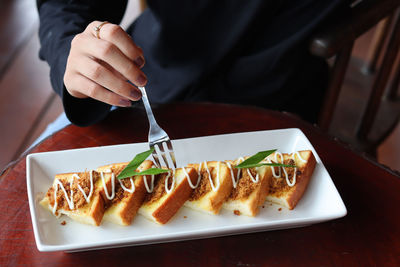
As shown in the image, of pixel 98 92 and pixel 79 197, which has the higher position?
pixel 98 92

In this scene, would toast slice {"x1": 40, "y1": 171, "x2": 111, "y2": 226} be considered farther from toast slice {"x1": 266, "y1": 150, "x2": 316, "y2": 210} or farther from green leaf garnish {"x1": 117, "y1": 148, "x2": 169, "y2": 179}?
toast slice {"x1": 266, "y1": 150, "x2": 316, "y2": 210}

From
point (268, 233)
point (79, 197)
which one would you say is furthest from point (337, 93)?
point (79, 197)

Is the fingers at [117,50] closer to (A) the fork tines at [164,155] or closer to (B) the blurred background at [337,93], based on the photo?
(A) the fork tines at [164,155]

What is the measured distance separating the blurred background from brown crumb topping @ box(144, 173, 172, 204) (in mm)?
581

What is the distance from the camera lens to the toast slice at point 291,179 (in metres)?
0.79

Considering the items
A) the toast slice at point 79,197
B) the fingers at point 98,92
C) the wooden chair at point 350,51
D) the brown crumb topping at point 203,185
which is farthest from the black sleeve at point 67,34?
the wooden chair at point 350,51

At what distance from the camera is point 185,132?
3.28ft

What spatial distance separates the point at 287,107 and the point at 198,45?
0.41 metres

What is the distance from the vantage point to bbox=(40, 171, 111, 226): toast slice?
753 mm

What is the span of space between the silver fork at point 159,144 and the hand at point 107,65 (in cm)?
6

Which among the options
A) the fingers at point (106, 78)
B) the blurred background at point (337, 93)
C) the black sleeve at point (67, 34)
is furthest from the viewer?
the blurred background at point (337, 93)

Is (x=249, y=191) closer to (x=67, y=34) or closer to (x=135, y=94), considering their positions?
(x=135, y=94)

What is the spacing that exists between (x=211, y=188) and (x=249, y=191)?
8 centimetres

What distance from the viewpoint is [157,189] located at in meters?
0.80
